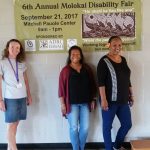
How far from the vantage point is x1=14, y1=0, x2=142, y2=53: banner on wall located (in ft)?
10.5

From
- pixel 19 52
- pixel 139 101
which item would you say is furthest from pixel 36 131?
pixel 139 101

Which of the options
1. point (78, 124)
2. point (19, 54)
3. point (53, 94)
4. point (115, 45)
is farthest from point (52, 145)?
point (115, 45)

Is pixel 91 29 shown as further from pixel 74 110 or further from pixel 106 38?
pixel 74 110

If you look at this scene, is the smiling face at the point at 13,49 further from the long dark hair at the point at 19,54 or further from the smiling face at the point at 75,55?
the smiling face at the point at 75,55

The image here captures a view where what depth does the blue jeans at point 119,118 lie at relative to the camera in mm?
3041

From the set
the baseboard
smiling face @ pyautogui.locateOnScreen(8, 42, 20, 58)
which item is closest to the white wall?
the baseboard

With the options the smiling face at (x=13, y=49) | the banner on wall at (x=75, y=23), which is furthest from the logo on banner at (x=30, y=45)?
the smiling face at (x=13, y=49)

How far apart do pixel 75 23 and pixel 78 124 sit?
119cm

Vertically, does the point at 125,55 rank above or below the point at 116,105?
above

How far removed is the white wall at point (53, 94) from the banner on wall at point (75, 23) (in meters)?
0.09

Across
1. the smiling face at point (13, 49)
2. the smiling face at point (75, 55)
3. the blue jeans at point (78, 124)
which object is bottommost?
the blue jeans at point (78, 124)

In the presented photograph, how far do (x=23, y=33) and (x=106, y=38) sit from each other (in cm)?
98

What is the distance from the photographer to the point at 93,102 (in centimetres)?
319

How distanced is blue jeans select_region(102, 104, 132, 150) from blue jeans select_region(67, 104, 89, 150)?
0.21 metres
